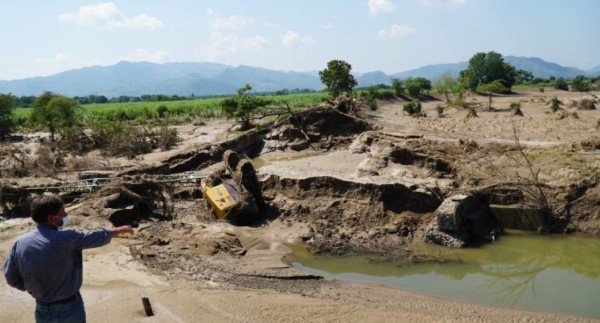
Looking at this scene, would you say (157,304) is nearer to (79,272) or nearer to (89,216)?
(79,272)

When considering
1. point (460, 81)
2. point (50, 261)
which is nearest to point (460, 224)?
point (50, 261)

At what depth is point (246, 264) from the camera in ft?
32.9

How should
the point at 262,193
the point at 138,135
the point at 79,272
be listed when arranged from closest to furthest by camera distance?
the point at 79,272
the point at 262,193
the point at 138,135

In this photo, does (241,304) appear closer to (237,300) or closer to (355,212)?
(237,300)

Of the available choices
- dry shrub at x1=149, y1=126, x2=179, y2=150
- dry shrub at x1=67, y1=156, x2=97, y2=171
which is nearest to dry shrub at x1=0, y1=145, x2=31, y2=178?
dry shrub at x1=67, y1=156, x2=97, y2=171

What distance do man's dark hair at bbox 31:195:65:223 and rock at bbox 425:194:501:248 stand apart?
9.08 meters

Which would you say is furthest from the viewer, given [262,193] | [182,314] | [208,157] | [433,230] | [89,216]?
[208,157]

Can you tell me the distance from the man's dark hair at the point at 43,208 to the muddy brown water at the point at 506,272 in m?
6.94

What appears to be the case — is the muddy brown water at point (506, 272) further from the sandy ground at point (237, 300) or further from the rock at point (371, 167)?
the rock at point (371, 167)

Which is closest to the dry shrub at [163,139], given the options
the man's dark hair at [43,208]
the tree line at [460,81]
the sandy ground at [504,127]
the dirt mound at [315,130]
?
the dirt mound at [315,130]

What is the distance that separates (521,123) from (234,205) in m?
18.7

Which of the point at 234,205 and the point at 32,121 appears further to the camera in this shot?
the point at 32,121

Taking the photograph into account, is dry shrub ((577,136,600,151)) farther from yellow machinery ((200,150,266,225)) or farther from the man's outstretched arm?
the man's outstretched arm

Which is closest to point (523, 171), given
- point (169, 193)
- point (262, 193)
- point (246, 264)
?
point (262, 193)
